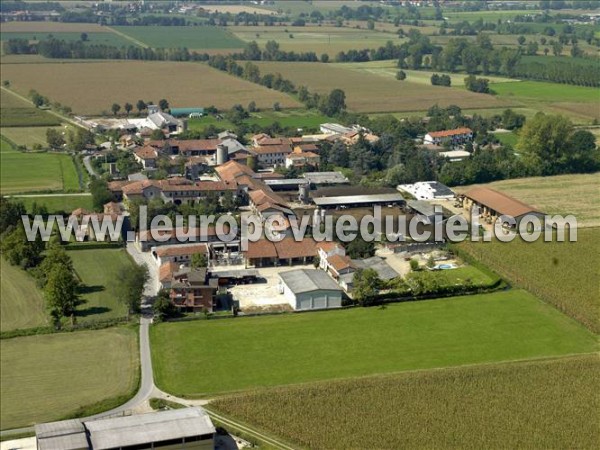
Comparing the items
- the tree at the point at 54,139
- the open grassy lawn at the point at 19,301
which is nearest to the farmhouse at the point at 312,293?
the open grassy lawn at the point at 19,301

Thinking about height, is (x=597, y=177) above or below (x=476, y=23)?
below

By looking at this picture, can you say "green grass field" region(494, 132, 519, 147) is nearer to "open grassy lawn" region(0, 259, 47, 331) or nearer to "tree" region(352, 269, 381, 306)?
"tree" region(352, 269, 381, 306)

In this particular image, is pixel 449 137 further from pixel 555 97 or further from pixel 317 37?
pixel 317 37

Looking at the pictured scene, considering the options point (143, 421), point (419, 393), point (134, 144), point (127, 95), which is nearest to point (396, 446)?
Result: point (419, 393)

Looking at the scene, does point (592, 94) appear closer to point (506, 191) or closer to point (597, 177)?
point (597, 177)

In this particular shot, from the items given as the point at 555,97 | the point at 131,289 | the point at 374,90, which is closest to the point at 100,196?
the point at 131,289
